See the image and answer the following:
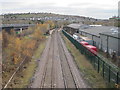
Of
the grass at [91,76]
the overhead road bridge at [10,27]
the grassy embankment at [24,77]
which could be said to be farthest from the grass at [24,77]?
the overhead road bridge at [10,27]

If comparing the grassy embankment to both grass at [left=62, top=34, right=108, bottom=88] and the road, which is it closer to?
the road

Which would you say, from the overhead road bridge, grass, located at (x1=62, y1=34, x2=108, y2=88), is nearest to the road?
grass, located at (x1=62, y1=34, x2=108, y2=88)

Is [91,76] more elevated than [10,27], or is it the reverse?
[10,27]

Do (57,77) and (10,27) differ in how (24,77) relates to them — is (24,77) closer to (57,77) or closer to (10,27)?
(57,77)

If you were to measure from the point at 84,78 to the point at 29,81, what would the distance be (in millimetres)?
3813

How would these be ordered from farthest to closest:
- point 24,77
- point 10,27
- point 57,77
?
1. point 10,27
2. point 24,77
3. point 57,77

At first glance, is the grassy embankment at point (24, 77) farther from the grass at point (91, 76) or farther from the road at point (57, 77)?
the grass at point (91, 76)

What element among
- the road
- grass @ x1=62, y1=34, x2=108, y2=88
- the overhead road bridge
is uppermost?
the overhead road bridge

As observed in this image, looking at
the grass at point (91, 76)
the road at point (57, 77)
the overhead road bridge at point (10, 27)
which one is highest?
the overhead road bridge at point (10, 27)

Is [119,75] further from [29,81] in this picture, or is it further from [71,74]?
[29,81]

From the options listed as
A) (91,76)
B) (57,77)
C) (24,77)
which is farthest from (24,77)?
(91,76)

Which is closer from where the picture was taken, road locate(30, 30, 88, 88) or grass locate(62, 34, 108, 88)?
grass locate(62, 34, 108, 88)

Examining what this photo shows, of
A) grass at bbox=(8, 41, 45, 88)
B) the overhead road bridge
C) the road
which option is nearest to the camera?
the road

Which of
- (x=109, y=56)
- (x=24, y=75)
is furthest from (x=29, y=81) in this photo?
(x=109, y=56)
